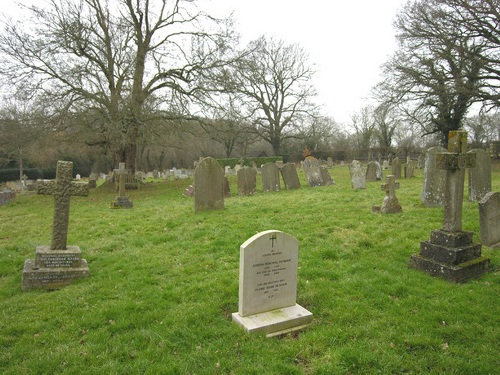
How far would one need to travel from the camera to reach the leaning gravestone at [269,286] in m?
3.83

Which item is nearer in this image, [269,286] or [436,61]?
[269,286]

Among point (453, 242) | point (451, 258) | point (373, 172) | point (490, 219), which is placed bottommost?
point (451, 258)

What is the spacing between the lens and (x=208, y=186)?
9773 mm

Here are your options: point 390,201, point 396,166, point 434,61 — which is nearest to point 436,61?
point 434,61

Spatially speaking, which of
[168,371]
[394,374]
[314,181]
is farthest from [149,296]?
[314,181]

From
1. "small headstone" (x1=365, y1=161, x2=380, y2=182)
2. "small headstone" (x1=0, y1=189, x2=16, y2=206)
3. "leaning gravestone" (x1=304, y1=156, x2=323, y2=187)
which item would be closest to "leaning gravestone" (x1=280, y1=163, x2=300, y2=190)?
"leaning gravestone" (x1=304, y1=156, x2=323, y2=187)

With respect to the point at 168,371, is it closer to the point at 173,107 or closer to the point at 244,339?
the point at 244,339

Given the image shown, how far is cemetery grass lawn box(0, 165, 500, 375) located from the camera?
3.24 meters

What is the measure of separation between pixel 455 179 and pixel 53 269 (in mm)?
6203

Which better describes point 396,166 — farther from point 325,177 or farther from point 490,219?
point 490,219

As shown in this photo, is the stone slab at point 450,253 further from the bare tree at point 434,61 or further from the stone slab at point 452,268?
the bare tree at point 434,61

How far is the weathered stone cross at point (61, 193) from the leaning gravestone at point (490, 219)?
22.2ft

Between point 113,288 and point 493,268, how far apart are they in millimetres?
5659

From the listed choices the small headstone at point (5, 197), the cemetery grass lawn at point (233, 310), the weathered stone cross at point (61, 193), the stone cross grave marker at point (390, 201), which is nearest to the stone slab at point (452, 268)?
the cemetery grass lawn at point (233, 310)
